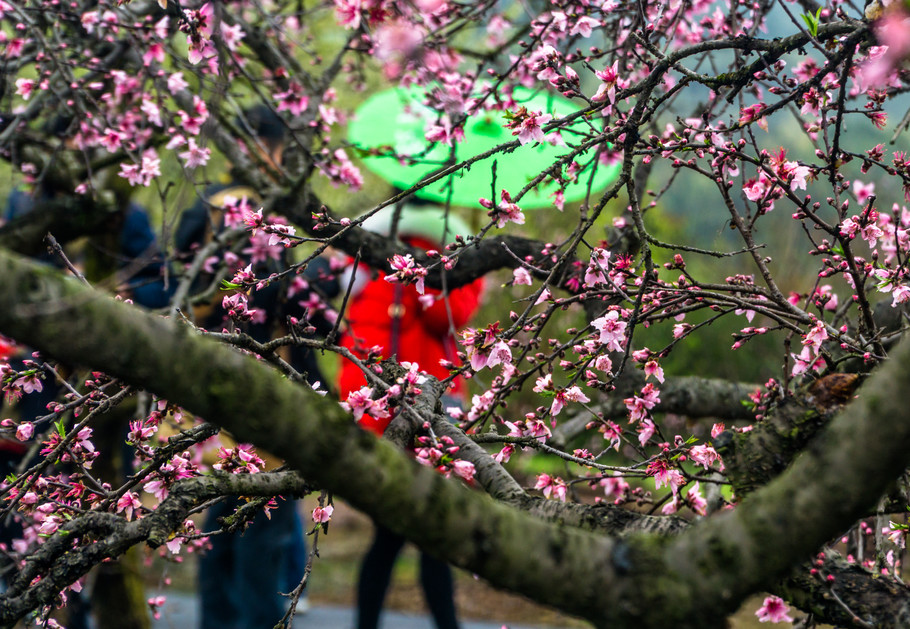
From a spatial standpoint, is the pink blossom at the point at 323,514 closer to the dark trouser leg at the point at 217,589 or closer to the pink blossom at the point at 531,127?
the pink blossom at the point at 531,127

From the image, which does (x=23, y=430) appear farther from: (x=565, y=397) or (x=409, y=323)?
(x=409, y=323)

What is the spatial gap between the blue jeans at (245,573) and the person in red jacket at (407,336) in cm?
57

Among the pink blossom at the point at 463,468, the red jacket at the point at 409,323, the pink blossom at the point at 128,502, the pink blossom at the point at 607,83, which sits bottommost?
the pink blossom at the point at 463,468

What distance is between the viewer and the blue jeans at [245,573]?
390 cm

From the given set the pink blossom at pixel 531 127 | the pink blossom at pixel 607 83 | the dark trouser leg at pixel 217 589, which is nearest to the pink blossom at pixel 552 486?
the pink blossom at pixel 531 127

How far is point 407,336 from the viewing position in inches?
156

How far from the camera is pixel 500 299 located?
29.2 ft

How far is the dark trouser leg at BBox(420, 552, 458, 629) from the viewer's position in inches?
153

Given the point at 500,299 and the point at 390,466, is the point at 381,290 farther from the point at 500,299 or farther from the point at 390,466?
the point at 500,299

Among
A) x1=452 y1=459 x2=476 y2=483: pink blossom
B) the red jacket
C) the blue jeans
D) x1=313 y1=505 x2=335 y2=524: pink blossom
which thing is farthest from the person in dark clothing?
x1=452 y1=459 x2=476 y2=483: pink blossom

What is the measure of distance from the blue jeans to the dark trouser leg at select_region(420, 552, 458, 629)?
82cm

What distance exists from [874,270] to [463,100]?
1.88 meters

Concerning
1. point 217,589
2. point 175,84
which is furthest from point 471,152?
point 217,589

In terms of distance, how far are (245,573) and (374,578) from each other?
0.74 metres
